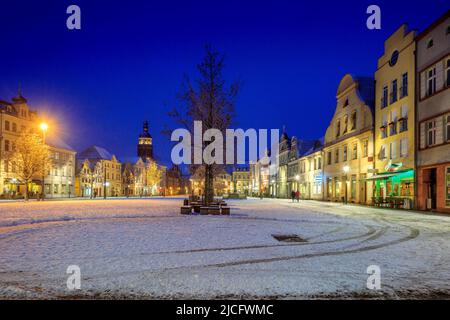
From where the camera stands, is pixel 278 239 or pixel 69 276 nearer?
pixel 69 276

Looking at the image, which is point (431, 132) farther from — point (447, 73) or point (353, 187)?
point (353, 187)

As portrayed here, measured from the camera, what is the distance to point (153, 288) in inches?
245

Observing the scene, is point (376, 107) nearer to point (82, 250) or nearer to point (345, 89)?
point (345, 89)

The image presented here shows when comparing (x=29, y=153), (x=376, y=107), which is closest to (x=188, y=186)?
(x=29, y=153)

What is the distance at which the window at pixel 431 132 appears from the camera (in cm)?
2988

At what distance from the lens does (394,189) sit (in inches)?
1431

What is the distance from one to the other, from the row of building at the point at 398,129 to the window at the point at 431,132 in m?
0.08

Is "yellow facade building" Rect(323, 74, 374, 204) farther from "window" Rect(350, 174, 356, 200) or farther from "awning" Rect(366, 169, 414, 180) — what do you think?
"awning" Rect(366, 169, 414, 180)

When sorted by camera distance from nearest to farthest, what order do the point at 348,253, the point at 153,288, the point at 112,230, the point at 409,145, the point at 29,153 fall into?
the point at 153,288 < the point at 348,253 < the point at 112,230 < the point at 409,145 < the point at 29,153

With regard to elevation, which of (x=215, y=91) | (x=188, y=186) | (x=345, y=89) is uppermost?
(x=345, y=89)

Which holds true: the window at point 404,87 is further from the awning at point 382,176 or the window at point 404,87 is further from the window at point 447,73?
the awning at point 382,176

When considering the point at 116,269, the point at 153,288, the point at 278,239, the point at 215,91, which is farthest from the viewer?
the point at 215,91

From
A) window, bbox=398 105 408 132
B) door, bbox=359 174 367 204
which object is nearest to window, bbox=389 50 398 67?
window, bbox=398 105 408 132

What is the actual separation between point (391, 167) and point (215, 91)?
65.0 ft
